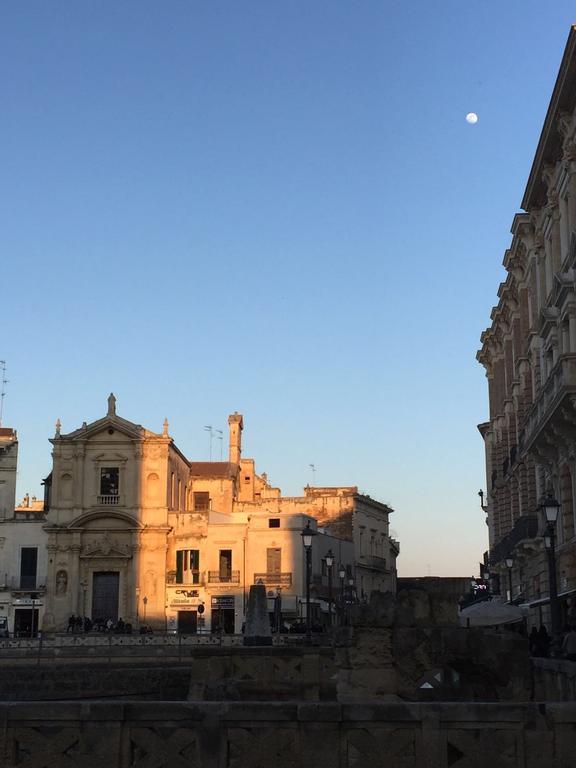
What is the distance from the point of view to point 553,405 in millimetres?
28359

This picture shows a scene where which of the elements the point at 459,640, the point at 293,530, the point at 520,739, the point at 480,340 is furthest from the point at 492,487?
the point at 520,739

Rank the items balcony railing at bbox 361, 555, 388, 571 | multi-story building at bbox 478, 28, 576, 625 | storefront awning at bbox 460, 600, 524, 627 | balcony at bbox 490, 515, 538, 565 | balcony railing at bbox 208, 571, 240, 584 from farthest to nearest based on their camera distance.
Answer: balcony railing at bbox 361, 555, 388, 571
balcony railing at bbox 208, 571, 240, 584
balcony at bbox 490, 515, 538, 565
multi-story building at bbox 478, 28, 576, 625
storefront awning at bbox 460, 600, 524, 627

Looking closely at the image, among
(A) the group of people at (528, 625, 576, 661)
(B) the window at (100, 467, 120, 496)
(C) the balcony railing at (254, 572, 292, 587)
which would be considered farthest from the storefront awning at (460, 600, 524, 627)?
(B) the window at (100, 467, 120, 496)

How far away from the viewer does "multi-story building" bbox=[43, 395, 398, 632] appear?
60812 millimetres

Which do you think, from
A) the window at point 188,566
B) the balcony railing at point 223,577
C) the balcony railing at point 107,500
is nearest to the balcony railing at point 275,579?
the balcony railing at point 223,577

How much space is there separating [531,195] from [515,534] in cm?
1302

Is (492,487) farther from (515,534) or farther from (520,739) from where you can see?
(520,739)

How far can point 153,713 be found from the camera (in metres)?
7.35

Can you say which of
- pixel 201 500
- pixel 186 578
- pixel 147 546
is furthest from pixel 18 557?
pixel 201 500

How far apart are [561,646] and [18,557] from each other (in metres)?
46.2

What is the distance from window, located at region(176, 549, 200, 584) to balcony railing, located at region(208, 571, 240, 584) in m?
0.76

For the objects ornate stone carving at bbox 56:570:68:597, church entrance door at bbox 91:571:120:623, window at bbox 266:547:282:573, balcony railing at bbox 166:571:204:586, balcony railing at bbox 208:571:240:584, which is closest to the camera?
ornate stone carving at bbox 56:570:68:597

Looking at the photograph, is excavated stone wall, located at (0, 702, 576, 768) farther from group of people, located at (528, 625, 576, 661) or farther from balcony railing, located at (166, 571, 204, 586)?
balcony railing, located at (166, 571, 204, 586)

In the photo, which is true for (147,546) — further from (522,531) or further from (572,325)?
(572,325)
